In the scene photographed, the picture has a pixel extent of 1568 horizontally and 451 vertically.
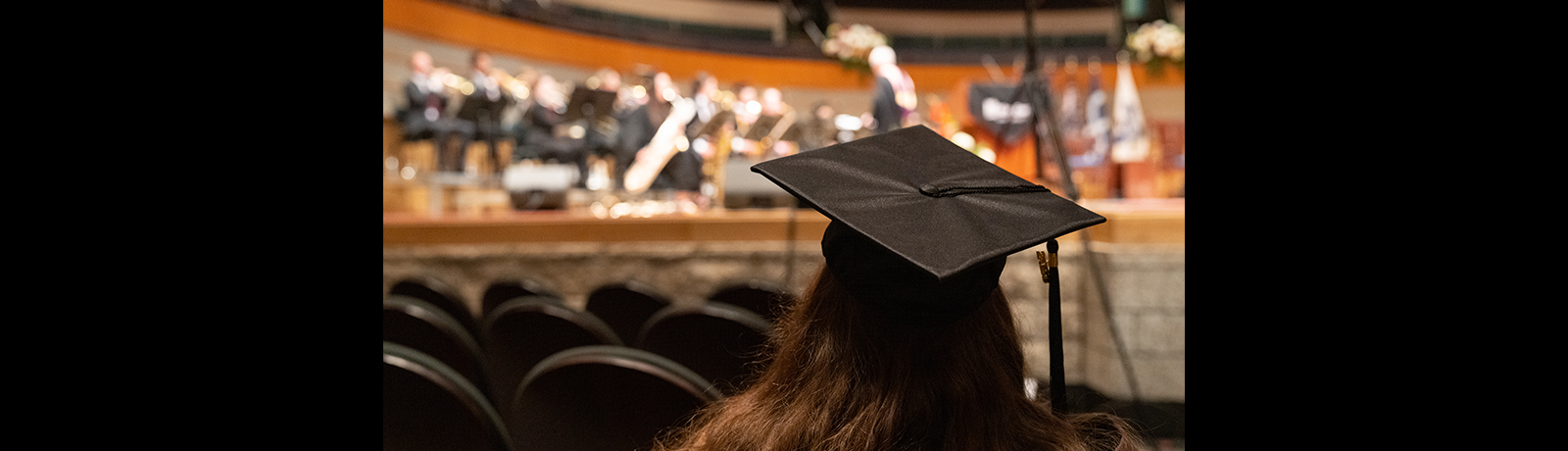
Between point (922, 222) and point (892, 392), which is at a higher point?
point (922, 222)

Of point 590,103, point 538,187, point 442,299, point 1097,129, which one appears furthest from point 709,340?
point 1097,129

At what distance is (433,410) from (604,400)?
0.24m

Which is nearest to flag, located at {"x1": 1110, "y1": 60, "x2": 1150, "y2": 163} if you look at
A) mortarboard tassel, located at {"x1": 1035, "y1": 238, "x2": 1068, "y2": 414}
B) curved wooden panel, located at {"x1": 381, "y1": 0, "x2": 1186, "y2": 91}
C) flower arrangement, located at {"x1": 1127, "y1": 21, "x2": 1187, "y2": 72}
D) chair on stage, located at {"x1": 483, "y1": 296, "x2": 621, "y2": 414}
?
flower arrangement, located at {"x1": 1127, "y1": 21, "x2": 1187, "y2": 72}

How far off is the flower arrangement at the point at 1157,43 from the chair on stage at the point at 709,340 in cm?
781

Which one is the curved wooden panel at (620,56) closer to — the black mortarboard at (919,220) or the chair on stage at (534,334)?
the chair on stage at (534,334)

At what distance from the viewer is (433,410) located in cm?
125

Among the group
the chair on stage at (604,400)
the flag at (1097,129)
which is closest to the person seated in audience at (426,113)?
the flag at (1097,129)

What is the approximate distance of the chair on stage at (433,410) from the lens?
122cm

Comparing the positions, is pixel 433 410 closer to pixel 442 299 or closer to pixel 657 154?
pixel 442 299

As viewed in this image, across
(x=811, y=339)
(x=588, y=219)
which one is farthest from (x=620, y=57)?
(x=811, y=339)

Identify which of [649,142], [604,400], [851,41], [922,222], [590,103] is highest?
[851,41]
